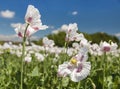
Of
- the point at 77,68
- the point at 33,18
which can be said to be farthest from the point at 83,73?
the point at 33,18

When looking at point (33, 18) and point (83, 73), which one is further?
point (33, 18)

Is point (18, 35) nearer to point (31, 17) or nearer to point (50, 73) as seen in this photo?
point (31, 17)

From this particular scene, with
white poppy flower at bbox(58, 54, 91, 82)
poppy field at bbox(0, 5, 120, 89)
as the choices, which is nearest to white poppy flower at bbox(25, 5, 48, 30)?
poppy field at bbox(0, 5, 120, 89)

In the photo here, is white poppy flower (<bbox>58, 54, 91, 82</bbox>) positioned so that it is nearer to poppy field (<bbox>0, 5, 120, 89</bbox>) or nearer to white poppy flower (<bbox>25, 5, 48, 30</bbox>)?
poppy field (<bbox>0, 5, 120, 89</bbox>)

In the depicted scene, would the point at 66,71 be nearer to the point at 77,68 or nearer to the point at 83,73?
the point at 77,68

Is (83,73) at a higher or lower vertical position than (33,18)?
lower

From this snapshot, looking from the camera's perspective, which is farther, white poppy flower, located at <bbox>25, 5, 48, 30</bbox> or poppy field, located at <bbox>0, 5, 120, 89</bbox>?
white poppy flower, located at <bbox>25, 5, 48, 30</bbox>

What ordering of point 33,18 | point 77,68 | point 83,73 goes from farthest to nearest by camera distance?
point 33,18
point 77,68
point 83,73

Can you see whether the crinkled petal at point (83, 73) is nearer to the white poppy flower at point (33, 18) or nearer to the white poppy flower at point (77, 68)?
the white poppy flower at point (77, 68)

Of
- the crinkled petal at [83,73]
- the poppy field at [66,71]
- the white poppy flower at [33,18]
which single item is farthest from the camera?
the white poppy flower at [33,18]

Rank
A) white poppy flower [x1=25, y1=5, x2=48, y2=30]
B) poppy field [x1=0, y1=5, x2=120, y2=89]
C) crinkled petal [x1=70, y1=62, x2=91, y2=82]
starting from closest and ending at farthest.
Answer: crinkled petal [x1=70, y1=62, x2=91, y2=82] → poppy field [x1=0, y1=5, x2=120, y2=89] → white poppy flower [x1=25, y1=5, x2=48, y2=30]

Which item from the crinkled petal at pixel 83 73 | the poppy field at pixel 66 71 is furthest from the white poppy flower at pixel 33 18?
the crinkled petal at pixel 83 73

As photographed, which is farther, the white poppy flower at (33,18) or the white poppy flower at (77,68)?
the white poppy flower at (33,18)

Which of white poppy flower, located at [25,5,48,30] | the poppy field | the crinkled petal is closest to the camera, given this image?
the crinkled petal
